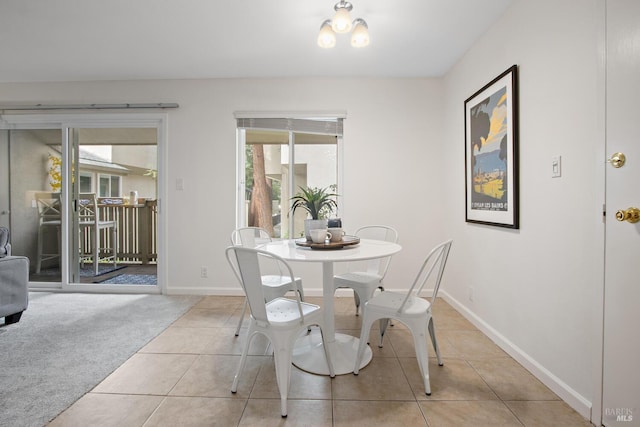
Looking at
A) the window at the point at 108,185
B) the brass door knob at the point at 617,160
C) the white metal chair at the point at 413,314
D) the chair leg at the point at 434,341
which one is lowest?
the chair leg at the point at 434,341

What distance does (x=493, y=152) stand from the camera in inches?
90.4

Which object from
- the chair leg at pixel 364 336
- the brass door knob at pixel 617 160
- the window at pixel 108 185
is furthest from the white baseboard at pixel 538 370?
the window at pixel 108 185

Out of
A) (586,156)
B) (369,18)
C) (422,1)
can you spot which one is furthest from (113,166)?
(586,156)

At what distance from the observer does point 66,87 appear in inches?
137

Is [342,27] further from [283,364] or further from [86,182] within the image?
[86,182]

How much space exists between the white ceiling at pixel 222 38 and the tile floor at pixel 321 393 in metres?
2.40

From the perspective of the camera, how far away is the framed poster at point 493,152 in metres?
2.04

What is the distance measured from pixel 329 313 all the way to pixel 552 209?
1.41m

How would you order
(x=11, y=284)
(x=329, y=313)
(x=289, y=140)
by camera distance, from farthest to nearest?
1. (x=289, y=140)
2. (x=11, y=284)
3. (x=329, y=313)

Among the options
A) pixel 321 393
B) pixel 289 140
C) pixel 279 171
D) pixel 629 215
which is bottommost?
pixel 321 393

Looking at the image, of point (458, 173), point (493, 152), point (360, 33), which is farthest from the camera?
point (458, 173)

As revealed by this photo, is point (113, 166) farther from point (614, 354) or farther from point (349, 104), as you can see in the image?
point (614, 354)

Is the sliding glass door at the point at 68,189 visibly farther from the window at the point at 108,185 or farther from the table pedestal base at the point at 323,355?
the table pedestal base at the point at 323,355

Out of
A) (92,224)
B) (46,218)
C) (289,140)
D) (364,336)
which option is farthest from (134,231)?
(364,336)
